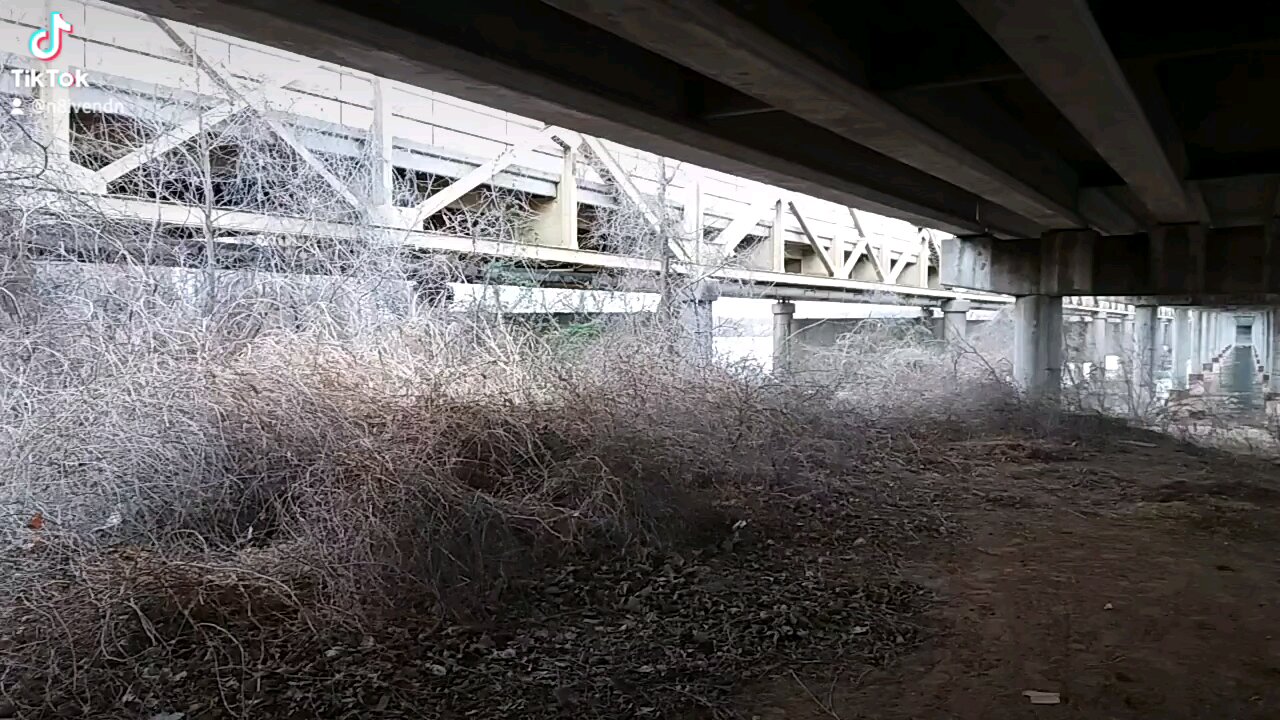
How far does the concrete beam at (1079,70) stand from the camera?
374 cm

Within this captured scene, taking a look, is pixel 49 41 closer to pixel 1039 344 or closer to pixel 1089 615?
pixel 1089 615

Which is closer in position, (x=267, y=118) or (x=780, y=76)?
(x=780, y=76)

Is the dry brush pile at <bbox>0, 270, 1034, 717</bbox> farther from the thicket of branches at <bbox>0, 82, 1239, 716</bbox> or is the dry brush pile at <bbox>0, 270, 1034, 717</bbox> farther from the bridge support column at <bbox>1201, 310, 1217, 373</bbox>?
the bridge support column at <bbox>1201, 310, 1217, 373</bbox>

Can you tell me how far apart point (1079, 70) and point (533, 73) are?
284 cm

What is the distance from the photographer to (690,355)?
995 centimetres

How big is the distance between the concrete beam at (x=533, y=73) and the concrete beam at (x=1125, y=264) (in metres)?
5.80

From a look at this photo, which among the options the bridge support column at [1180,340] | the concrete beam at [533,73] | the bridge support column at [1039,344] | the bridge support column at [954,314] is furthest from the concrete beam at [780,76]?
the bridge support column at [1180,340]

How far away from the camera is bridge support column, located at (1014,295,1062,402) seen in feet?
44.1

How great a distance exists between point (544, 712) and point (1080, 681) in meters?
2.39

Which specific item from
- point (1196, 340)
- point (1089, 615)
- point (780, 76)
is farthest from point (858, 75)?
point (1196, 340)

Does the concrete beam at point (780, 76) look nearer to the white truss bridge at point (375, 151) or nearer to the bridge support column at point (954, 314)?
the white truss bridge at point (375, 151)

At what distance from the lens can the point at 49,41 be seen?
683 cm

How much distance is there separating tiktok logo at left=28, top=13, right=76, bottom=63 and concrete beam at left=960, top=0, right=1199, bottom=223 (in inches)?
270

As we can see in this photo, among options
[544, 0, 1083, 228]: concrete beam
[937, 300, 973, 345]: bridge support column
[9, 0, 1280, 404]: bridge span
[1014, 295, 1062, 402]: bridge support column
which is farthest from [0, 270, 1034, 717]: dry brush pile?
[937, 300, 973, 345]: bridge support column
